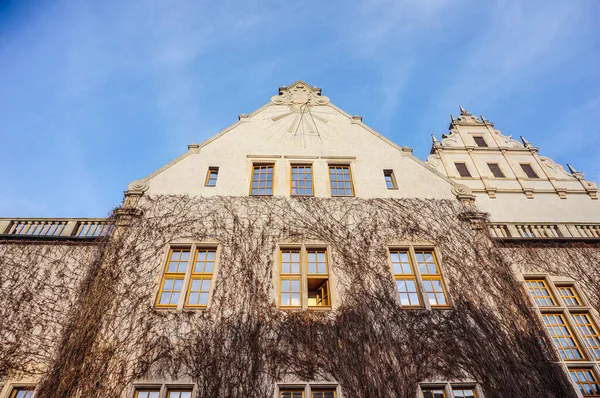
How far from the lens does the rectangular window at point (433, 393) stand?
781cm

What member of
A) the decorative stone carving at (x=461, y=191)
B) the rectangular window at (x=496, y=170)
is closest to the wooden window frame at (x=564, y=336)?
the decorative stone carving at (x=461, y=191)

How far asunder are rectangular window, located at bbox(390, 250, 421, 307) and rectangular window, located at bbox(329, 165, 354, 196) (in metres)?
2.73

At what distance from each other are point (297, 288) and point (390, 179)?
5555 mm

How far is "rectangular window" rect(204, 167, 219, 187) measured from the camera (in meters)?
12.0

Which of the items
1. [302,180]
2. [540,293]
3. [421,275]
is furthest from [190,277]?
[540,293]

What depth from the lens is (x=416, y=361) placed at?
26.7 ft

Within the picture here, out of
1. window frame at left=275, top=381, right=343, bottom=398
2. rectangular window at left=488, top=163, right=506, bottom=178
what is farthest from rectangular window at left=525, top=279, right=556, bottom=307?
rectangular window at left=488, top=163, right=506, bottom=178

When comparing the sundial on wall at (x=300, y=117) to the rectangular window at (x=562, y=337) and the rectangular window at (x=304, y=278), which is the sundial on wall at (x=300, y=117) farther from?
the rectangular window at (x=562, y=337)

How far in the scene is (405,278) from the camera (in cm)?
979

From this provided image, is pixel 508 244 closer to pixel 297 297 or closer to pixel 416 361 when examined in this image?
pixel 416 361

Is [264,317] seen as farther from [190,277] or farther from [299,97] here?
[299,97]

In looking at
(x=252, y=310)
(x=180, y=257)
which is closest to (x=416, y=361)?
(x=252, y=310)

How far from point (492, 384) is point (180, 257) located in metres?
8.51

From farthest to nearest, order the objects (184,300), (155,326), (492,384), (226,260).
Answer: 1. (226,260)
2. (184,300)
3. (155,326)
4. (492,384)
